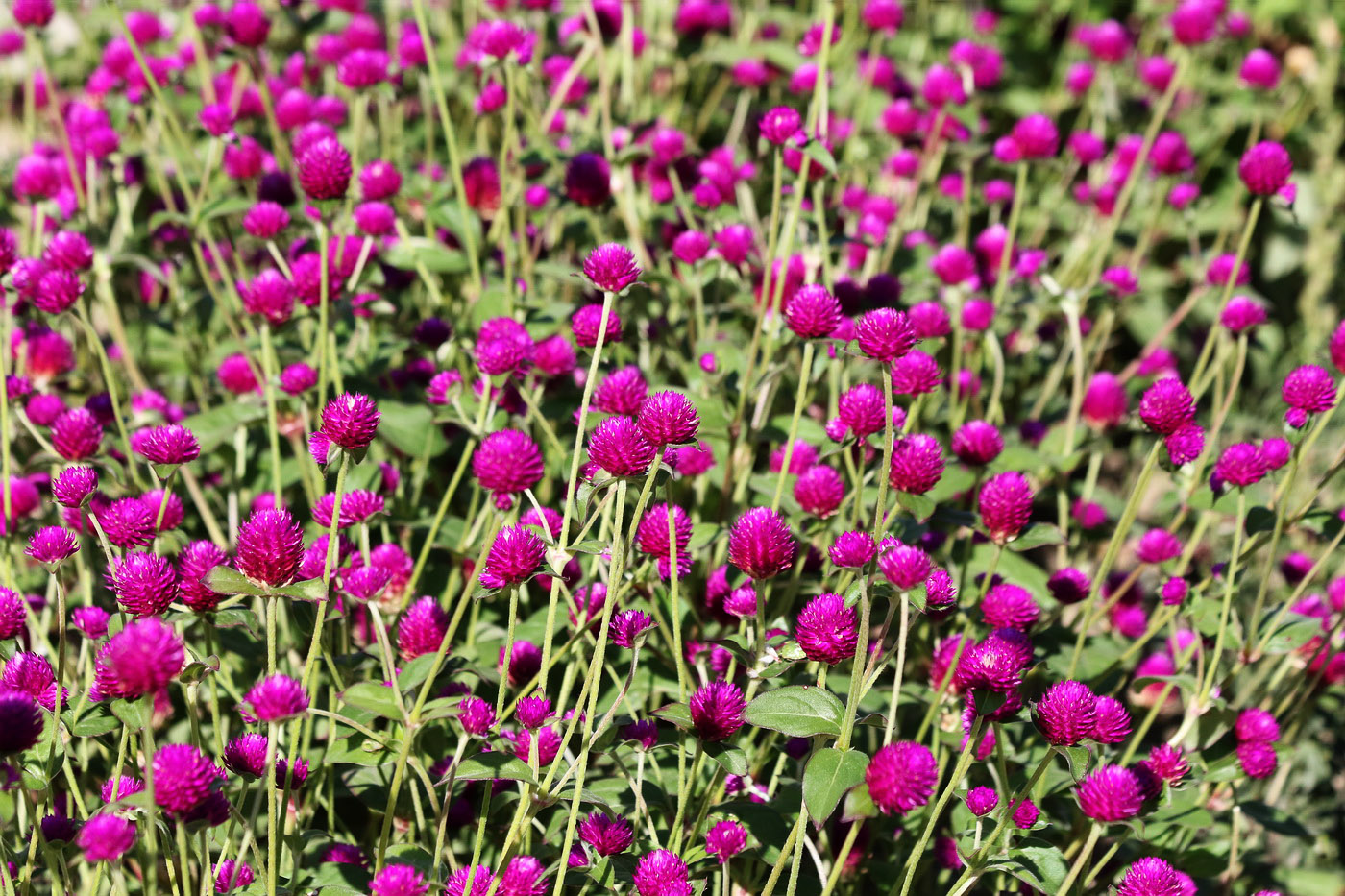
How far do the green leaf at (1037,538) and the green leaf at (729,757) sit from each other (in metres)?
0.70

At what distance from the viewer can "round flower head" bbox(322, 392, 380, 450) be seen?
153 cm

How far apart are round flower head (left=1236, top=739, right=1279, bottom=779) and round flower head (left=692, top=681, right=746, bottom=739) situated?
1084mm

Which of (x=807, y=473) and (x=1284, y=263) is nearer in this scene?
(x=807, y=473)

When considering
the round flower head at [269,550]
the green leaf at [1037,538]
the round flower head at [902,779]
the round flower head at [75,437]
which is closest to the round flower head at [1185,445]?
the green leaf at [1037,538]

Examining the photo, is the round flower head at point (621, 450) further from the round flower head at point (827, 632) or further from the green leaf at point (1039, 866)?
the green leaf at point (1039, 866)

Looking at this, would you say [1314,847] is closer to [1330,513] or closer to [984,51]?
[1330,513]

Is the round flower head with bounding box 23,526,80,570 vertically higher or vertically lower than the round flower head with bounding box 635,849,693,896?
higher

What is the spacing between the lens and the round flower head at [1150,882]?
5.51 feet

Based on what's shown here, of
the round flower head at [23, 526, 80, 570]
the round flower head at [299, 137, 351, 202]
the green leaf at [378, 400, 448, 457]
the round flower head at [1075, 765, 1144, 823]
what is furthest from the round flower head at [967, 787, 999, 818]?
the round flower head at [299, 137, 351, 202]

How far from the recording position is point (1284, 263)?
4.96 meters

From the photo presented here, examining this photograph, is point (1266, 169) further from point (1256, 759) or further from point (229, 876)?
point (229, 876)

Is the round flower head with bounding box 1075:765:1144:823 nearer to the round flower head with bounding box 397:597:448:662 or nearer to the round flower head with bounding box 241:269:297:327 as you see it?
the round flower head with bounding box 397:597:448:662

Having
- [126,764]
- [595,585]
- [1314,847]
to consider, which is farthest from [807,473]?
[1314,847]

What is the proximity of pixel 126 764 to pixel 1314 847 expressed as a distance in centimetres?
279
